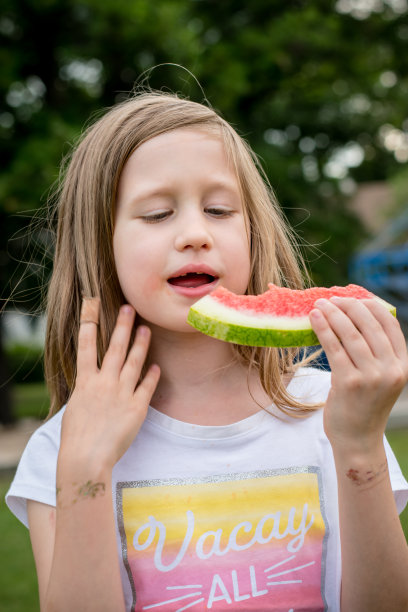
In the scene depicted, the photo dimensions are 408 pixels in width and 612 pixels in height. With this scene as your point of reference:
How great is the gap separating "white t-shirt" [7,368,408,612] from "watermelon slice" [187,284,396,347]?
14.4 inches

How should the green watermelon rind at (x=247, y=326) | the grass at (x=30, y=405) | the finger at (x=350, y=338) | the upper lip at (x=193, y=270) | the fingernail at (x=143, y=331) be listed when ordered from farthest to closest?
the grass at (x=30, y=405) → the fingernail at (x=143, y=331) → the upper lip at (x=193, y=270) → the green watermelon rind at (x=247, y=326) → the finger at (x=350, y=338)

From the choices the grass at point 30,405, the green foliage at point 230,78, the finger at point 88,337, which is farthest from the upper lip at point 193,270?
the grass at point 30,405

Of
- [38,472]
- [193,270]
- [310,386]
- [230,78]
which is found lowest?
[38,472]

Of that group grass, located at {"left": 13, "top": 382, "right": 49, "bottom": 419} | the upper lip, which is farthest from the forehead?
grass, located at {"left": 13, "top": 382, "right": 49, "bottom": 419}

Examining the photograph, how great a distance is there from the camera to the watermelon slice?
194 cm

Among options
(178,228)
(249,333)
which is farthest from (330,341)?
(178,228)

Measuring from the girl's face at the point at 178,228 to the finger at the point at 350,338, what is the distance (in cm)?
45

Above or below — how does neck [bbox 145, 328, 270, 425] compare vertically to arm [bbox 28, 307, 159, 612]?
above

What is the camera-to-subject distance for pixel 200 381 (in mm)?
2307

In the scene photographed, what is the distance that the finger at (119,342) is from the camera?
2141 mm

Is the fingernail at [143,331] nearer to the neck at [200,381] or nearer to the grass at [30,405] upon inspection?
the neck at [200,381]

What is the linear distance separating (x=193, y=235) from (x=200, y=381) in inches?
22.7

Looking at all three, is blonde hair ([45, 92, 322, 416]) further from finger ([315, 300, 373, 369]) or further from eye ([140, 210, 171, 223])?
finger ([315, 300, 373, 369])

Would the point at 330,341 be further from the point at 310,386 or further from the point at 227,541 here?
the point at 227,541
